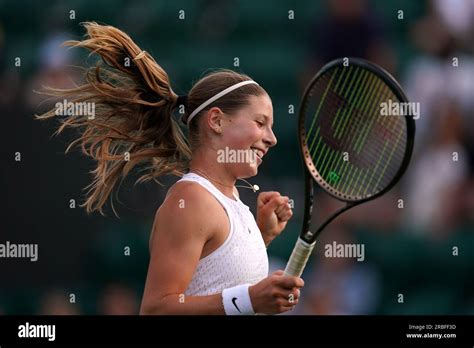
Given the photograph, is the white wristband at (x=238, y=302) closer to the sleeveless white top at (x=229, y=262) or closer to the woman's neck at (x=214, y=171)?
the sleeveless white top at (x=229, y=262)

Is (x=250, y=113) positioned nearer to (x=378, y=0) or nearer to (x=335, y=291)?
(x=335, y=291)

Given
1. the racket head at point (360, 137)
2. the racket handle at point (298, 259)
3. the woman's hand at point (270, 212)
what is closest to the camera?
the racket handle at point (298, 259)

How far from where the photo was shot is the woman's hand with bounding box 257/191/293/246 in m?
3.53

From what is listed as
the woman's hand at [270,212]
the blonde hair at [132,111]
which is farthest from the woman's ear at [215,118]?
the woman's hand at [270,212]

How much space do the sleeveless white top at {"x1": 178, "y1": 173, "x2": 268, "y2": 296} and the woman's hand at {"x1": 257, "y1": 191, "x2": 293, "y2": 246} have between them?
0.25m

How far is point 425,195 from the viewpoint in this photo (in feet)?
17.3

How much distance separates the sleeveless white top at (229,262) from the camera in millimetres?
3221

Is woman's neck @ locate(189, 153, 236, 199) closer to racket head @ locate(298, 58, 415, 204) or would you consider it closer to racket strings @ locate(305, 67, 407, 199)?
racket head @ locate(298, 58, 415, 204)

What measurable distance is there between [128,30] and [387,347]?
2.72m

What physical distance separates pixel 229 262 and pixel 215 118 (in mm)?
427

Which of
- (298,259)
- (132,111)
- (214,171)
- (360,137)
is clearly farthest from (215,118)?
(360,137)

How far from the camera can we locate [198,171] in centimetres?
335

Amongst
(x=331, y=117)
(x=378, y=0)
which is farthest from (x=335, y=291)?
(x=378, y=0)

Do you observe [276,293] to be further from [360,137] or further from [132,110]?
[360,137]
